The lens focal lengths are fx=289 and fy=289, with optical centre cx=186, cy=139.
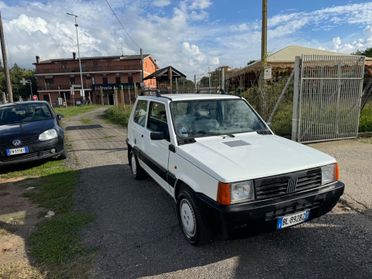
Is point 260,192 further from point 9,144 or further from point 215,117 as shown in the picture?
point 9,144

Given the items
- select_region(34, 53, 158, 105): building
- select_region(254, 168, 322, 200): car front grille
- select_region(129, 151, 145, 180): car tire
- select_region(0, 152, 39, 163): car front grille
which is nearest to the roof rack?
select_region(129, 151, 145, 180): car tire

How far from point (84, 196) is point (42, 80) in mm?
66788

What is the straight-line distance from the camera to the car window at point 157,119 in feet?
14.0

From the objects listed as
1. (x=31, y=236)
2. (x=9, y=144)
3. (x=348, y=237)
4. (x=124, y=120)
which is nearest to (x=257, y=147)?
(x=348, y=237)

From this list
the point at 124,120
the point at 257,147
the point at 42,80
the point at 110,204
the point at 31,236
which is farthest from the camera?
the point at 42,80

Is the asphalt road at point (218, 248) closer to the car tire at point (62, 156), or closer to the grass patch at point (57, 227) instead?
the grass patch at point (57, 227)

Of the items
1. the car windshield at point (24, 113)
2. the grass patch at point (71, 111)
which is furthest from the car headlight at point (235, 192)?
the grass patch at point (71, 111)

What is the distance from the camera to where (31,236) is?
12.7 feet

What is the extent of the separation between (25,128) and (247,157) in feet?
20.3

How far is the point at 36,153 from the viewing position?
7.04m

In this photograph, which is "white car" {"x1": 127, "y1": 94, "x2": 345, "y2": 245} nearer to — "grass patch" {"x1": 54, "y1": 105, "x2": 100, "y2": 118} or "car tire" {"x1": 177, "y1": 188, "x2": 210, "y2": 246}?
"car tire" {"x1": 177, "y1": 188, "x2": 210, "y2": 246}

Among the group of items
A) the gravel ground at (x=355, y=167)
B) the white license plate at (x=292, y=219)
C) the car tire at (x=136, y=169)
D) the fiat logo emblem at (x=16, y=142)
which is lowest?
the gravel ground at (x=355, y=167)

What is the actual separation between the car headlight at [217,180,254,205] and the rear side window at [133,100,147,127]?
9.13 ft

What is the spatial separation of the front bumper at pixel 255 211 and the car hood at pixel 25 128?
5638 mm
